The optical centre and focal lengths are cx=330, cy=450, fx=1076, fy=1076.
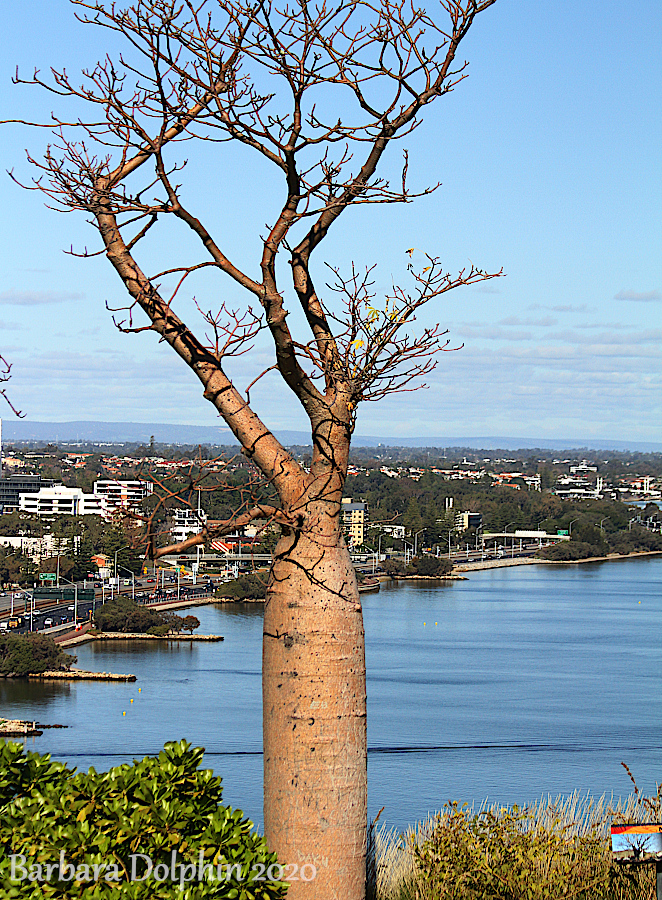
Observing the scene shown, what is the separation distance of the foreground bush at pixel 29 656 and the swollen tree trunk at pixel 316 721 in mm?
24807

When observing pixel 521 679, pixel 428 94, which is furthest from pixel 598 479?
pixel 428 94

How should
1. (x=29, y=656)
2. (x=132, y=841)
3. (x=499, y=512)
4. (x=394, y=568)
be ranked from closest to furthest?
(x=132, y=841) < (x=29, y=656) < (x=394, y=568) < (x=499, y=512)

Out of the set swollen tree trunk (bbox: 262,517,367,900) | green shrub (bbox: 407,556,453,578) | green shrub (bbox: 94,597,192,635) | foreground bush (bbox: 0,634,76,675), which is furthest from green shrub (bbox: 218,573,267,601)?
swollen tree trunk (bbox: 262,517,367,900)

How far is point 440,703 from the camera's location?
21.6m

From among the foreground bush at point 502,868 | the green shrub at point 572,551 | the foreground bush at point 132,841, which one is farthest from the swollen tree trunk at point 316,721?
the green shrub at point 572,551

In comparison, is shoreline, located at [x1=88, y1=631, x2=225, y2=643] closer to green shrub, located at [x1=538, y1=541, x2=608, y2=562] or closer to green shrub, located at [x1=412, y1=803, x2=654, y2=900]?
green shrub, located at [x1=412, y1=803, x2=654, y2=900]

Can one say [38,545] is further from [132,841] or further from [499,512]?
[132,841]

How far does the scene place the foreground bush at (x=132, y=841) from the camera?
196 cm

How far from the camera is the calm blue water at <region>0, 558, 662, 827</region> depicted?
1611cm

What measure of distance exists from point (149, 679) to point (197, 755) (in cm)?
2353

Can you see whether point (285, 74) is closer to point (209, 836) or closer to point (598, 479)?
point (209, 836)

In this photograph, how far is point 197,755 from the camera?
7.63 ft

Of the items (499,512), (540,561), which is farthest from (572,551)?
(499,512)

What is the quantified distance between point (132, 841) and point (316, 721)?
0.43 m
